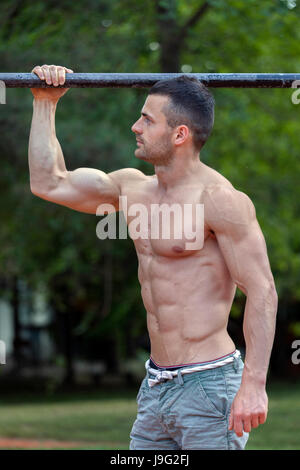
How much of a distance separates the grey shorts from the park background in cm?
547

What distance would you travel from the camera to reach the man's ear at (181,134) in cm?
344

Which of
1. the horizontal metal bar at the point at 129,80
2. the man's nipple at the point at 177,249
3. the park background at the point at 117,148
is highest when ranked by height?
the park background at the point at 117,148

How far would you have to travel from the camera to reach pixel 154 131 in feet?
11.3

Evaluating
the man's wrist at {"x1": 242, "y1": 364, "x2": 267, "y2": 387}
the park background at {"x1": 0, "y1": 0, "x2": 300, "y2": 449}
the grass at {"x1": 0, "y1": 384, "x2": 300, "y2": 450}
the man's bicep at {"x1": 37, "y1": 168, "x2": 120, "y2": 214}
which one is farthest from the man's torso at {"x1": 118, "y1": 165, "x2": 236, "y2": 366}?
the park background at {"x1": 0, "y1": 0, "x2": 300, "y2": 449}

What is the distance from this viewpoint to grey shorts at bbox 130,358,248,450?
335cm

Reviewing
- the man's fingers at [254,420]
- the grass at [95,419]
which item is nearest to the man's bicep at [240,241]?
the man's fingers at [254,420]

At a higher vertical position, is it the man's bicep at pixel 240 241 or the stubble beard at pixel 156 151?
the stubble beard at pixel 156 151

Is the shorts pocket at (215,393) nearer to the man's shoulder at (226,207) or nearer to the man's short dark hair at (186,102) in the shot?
the man's shoulder at (226,207)

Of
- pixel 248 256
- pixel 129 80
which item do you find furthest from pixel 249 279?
pixel 129 80

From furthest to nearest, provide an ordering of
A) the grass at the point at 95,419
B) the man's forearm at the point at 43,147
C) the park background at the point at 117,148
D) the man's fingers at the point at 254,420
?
the park background at the point at 117,148 < the grass at the point at 95,419 < the man's forearm at the point at 43,147 < the man's fingers at the point at 254,420

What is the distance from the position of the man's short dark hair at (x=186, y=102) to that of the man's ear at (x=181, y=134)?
2cm

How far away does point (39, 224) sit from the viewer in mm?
12422

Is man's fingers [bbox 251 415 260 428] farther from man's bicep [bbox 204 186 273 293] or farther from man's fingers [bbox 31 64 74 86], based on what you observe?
man's fingers [bbox 31 64 74 86]

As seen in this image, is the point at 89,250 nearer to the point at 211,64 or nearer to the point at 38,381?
the point at 211,64
